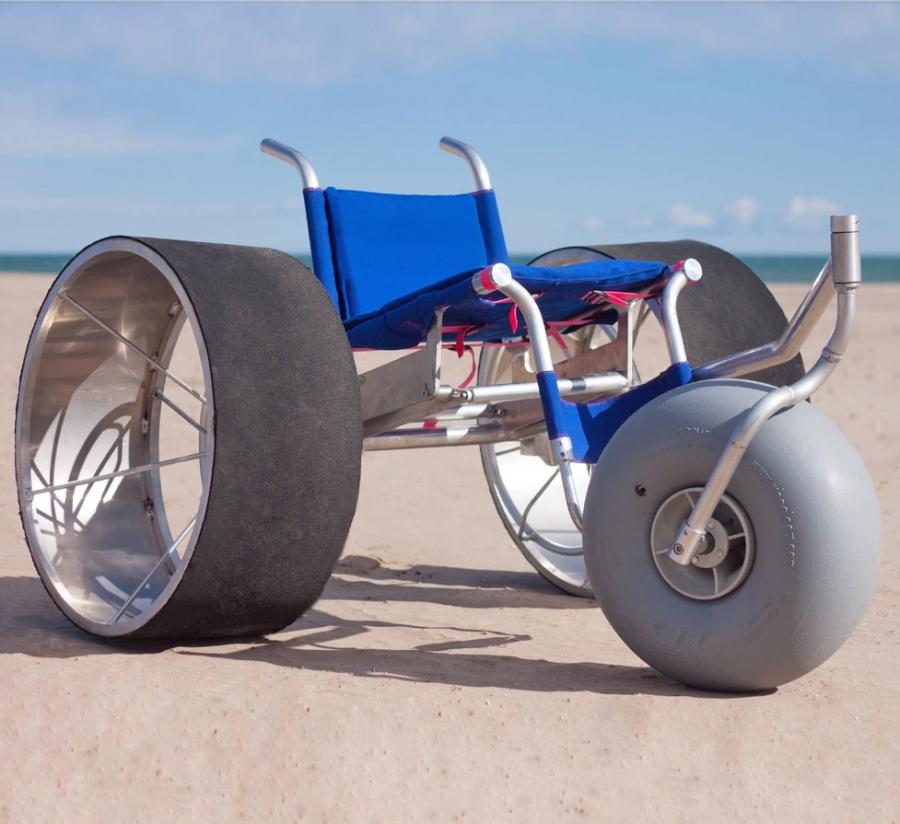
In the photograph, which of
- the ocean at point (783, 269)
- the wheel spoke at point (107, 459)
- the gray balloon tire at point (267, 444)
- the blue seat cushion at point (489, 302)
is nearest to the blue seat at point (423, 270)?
the blue seat cushion at point (489, 302)

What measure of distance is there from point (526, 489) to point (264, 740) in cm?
275

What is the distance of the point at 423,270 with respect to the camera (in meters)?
5.36

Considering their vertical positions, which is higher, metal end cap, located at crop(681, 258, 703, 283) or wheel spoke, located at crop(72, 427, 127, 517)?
metal end cap, located at crop(681, 258, 703, 283)

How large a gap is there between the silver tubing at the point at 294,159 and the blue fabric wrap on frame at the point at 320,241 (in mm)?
36

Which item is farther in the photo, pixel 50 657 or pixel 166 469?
pixel 166 469

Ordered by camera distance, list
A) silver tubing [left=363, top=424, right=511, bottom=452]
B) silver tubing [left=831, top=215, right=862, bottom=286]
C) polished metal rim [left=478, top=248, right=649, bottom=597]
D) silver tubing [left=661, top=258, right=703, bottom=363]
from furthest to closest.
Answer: polished metal rim [left=478, top=248, right=649, bottom=597] → silver tubing [left=363, top=424, right=511, bottom=452] → silver tubing [left=661, top=258, right=703, bottom=363] → silver tubing [left=831, top=215, right=862, bottom=286]

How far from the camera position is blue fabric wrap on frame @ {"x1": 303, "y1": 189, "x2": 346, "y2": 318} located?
16.8 feet

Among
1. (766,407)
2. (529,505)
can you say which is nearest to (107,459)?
(529,505)

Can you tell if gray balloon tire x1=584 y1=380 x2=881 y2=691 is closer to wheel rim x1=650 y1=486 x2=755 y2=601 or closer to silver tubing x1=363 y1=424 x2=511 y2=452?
wheel rim x1=650 y1=486 x2=755 y2=601

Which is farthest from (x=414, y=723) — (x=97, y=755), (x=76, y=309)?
(x=76, y=309)

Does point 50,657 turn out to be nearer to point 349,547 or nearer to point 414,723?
point 414,723

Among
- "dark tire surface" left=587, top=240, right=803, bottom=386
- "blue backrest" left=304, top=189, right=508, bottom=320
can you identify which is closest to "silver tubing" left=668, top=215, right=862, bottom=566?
"dark tire surface" left=587, top=240, right=803, bottom=386

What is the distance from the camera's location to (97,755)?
3.26m

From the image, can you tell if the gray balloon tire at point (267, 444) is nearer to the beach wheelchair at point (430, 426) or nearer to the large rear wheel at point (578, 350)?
the beach wheelchair at point (430, 426)
